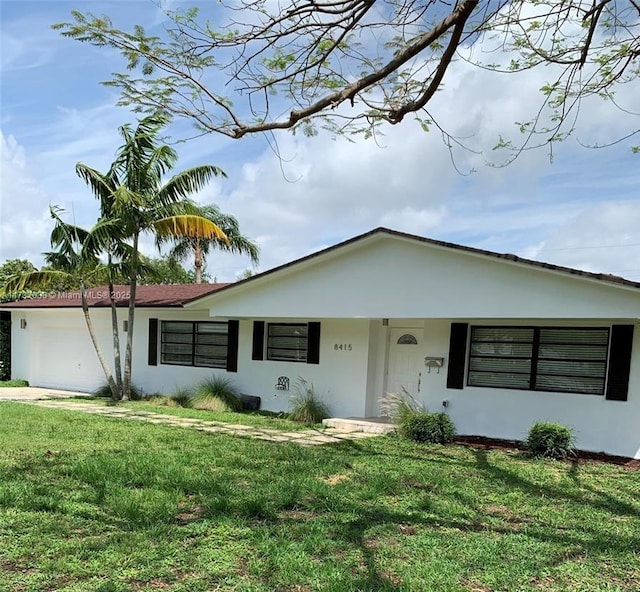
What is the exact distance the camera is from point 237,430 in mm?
11234

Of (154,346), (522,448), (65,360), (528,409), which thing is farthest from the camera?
(65,360)

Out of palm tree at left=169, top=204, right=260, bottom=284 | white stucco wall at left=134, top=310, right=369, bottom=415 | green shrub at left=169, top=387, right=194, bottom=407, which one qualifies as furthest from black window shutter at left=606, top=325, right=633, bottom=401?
palm tree at left=169, top=204, right=260, bottom=284

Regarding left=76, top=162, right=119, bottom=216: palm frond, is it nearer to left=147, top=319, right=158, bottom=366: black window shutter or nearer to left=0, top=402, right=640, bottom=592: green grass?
left=147, top=319, right=158, bottom=366: black window shutter

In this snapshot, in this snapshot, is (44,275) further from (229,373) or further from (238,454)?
(238,454)

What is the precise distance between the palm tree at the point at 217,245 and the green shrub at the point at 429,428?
17.5 meters

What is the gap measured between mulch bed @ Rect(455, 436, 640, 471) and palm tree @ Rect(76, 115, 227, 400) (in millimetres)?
8346

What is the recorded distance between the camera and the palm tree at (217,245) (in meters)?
26.6

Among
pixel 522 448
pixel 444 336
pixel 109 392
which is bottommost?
pixel 109 392

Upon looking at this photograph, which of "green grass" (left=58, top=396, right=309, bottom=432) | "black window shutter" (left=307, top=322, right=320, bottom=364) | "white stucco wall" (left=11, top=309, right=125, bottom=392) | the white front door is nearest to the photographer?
"green grass" (left=58, top=396, right=309, bottom=432)

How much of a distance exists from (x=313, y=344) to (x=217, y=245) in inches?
570

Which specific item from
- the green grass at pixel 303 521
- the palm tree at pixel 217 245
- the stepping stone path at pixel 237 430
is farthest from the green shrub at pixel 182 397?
the palm tree at pixel 217 245

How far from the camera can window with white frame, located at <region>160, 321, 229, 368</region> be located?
52.0 feet

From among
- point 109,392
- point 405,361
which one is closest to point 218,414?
point 405,361

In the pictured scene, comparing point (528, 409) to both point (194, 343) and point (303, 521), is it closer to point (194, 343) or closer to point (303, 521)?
point (303, 521)
